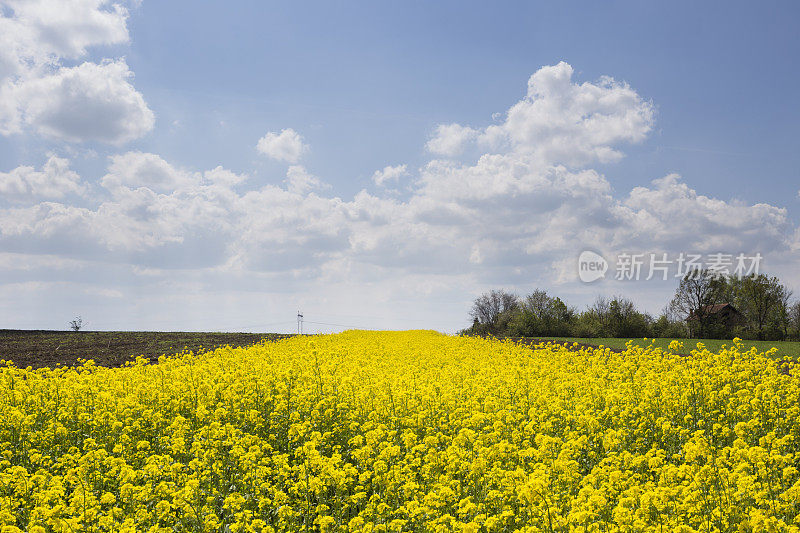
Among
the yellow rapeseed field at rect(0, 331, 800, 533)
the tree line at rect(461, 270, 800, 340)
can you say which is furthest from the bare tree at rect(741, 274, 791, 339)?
the yellow rapeseed field at rect(0, 331, 800, 533)

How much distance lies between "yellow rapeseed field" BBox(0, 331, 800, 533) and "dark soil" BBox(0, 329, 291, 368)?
39.4 feet

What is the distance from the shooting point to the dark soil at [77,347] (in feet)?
83.7

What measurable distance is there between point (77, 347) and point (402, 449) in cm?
2994

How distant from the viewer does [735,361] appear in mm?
14648

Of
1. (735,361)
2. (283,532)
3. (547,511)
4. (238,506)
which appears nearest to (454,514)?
(547,511)

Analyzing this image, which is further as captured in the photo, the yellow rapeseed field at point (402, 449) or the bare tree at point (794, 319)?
the bare tree at point (794, 319)

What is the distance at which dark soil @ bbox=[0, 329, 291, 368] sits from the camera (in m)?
25.5

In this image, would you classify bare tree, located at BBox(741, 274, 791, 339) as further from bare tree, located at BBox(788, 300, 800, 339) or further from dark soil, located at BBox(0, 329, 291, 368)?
dark soil, located at BBox(0, 329, 291, 368)

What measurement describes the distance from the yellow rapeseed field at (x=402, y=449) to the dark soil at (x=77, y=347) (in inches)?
473

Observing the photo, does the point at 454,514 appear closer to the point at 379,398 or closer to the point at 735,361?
the point at 379,398

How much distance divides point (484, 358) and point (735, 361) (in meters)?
7.41

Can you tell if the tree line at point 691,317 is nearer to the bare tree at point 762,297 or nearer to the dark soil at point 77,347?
the bare tree at point 762,297

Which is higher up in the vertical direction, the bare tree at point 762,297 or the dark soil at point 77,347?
the bare tree at point 762,297

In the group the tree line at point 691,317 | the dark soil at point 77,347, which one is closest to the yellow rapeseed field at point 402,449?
the dark soil at point 77,347
